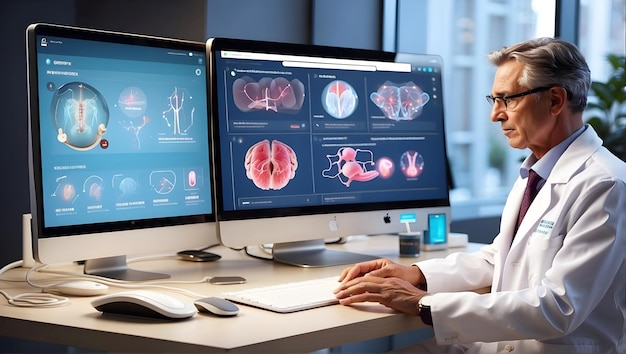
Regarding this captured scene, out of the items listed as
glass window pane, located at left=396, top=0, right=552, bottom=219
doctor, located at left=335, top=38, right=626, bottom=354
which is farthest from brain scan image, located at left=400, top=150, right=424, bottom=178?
glass window pane, located at left=396, top=0, right=552, bottom=219

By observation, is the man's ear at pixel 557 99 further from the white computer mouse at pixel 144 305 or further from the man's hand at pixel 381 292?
the white computer mouse at pixel 144 305

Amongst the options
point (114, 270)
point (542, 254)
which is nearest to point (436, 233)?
point (542, 254)

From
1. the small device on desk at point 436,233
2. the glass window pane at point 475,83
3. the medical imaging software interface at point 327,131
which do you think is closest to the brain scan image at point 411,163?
the medical imaging software interface at point 327,131

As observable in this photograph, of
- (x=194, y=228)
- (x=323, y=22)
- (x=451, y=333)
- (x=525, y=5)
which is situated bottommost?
(x=451, y=333)

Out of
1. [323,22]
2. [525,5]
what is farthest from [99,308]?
[525,5]

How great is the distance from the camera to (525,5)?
8.45 m

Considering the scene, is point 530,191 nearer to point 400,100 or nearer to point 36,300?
point 400,100

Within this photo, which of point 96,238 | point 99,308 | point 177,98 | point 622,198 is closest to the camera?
point 99,308

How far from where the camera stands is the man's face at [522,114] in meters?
1.90

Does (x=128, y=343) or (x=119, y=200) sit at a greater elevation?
(x=119, y=200)

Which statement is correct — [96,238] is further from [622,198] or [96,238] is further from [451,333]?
[622,198]

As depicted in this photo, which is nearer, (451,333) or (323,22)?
(451,333)

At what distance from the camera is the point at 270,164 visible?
2137 mm

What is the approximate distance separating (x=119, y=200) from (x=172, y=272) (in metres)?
0.27
